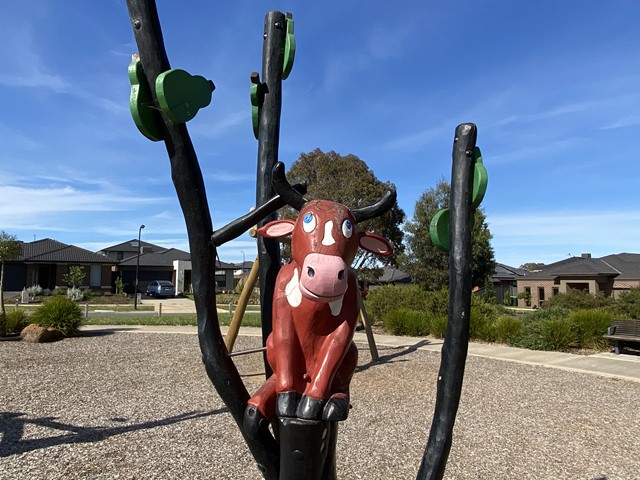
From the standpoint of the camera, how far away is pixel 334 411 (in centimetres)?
207

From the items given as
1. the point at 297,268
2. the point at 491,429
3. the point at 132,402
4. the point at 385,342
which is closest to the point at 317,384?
the point at 297,268

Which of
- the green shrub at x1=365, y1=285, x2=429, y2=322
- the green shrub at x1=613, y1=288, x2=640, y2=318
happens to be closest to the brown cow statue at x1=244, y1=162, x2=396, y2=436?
the green shrub at x1=365, y1=285, x2=429, y2=322

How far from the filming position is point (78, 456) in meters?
4.38

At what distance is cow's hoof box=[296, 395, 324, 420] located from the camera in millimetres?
2070

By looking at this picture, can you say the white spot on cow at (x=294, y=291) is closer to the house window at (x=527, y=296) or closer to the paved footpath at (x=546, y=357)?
the paved footpath at (x=546, y=357)

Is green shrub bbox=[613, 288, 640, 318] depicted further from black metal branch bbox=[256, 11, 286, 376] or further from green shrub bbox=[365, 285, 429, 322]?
black metal branch bbox=[256, 11, 286, 376]

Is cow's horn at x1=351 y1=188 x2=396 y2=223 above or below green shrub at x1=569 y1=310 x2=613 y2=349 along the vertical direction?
above

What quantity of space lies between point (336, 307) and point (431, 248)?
757 inches

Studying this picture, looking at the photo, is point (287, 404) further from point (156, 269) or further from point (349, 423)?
point (156, 269)

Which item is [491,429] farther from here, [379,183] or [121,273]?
[121,273]

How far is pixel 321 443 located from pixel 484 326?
11.6 m

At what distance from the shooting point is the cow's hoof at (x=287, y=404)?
2.11m

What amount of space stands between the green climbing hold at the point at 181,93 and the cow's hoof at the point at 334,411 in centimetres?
146

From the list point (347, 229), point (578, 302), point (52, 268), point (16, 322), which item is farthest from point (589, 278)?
point (52, 268)
